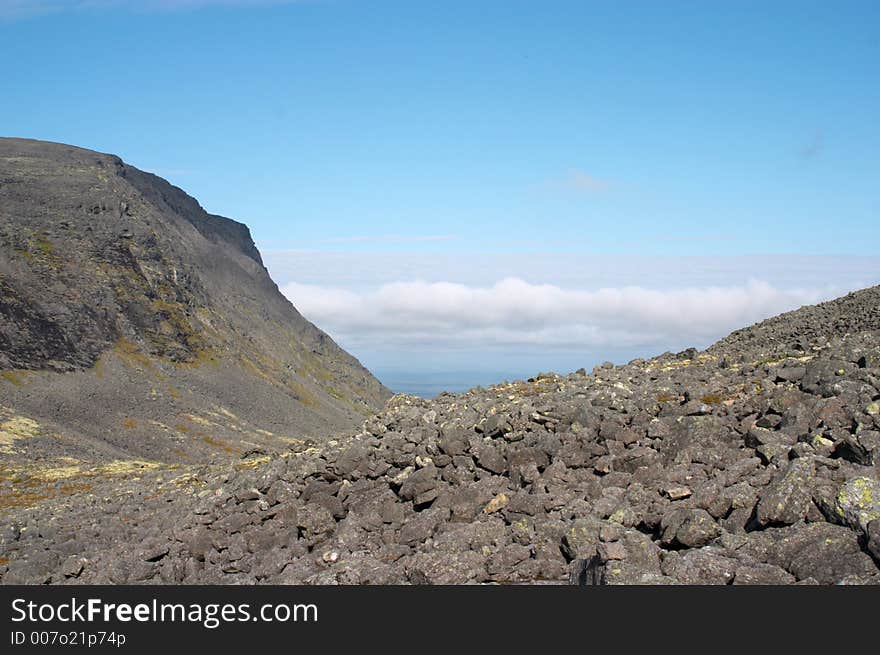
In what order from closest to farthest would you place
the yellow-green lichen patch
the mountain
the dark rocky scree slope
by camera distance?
the dark rocky scree slope < the yellow-green lichen patch < the mountain

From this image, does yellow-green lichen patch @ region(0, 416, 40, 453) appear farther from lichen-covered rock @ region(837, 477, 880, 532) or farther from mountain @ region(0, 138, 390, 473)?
lichen-covered rock @ region(837, 477, 880, 532)

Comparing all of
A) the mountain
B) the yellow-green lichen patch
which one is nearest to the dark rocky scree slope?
the mountain

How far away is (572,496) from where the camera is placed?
23859 millimetres

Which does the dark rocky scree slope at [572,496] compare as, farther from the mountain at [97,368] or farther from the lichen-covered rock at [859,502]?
the mountain at [97,368]

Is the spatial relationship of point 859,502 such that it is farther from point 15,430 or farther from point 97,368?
point 97,368

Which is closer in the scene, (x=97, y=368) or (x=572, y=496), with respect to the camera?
(x=572, y=496)

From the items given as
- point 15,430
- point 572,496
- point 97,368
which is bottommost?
point 572,496

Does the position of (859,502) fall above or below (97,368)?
below

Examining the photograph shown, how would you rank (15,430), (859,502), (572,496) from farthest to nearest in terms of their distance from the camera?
(15,430), (572,496), (859,502)

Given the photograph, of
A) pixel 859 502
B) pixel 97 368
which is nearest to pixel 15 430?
pixel 97 368

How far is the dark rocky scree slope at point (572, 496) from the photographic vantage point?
18.0 metres

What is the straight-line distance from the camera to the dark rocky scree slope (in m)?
18.0

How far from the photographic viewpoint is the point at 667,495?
2172cm

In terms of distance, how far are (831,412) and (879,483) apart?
597 centimetres
